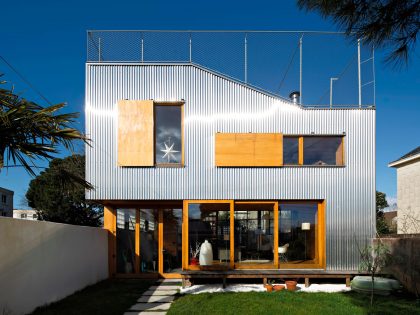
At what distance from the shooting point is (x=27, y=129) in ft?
16.1

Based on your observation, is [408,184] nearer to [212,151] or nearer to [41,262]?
[212,151]

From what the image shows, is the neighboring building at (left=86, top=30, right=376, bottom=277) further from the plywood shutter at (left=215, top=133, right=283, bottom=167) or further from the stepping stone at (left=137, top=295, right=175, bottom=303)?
the stepping stone at (left=137, top=295, right=175, bottom=303)

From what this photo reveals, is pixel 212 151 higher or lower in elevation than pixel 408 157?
lower

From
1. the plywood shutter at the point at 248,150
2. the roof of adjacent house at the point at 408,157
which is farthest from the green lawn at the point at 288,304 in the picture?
the roof of adjacent house at the point at 408,157

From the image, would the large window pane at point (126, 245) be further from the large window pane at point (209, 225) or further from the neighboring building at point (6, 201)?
the neighboring building at point (6, 201)

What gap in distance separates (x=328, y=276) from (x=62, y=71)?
11719mm

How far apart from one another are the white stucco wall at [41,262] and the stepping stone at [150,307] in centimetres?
160

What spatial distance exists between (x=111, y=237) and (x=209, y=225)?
3025mm

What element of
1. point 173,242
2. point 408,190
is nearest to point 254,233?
point 173,242

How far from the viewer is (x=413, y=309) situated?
6.80m

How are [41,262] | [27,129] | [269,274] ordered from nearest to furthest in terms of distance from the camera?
[27,129]
[41,262]
[269,274]

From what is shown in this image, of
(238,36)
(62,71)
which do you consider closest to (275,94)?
(238,36)

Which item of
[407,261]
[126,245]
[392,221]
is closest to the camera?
[407,261]

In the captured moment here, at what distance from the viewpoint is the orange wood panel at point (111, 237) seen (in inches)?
421
